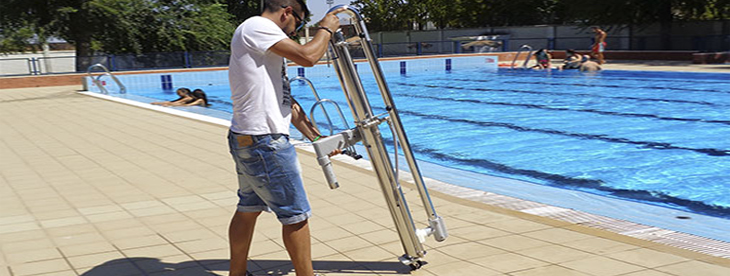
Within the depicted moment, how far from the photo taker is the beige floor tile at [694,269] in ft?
11.2

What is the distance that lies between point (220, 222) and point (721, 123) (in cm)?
924

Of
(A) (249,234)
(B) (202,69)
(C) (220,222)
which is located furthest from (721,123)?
(B) (202,69)

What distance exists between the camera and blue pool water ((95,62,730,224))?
730cm

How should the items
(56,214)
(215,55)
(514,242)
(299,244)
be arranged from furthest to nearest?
1. (215,55)
2. (56,214)
3. (514,242)
4. (299,244)

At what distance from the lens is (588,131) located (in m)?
10.7

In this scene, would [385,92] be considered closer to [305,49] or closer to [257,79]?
[305,49]

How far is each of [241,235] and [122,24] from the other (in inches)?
1066

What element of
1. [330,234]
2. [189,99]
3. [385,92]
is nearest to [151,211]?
[330,234]

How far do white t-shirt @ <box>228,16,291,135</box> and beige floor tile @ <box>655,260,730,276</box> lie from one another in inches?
82.5

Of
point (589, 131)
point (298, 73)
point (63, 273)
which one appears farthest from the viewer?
point (298, 73)

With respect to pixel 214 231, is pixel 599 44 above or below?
above

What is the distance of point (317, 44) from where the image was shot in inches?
116

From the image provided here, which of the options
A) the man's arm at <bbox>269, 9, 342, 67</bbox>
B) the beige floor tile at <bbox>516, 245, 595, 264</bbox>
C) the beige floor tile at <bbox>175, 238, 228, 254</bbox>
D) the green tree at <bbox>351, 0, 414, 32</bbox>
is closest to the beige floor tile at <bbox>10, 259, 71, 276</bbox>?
the beige floor tile at <bbox>175, 238, 228, 254</bbox>

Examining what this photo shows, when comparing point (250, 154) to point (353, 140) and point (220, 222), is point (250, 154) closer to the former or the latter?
point (353, 140)
